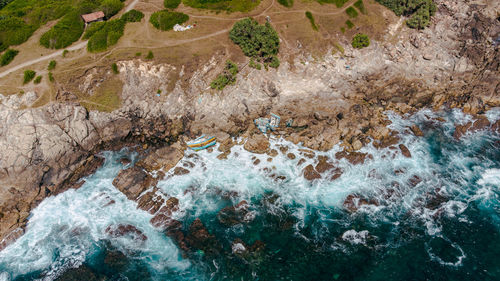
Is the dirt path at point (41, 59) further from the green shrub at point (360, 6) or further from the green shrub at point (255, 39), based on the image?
the green shrub at point (360, 6)

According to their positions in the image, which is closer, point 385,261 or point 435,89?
point 385,261

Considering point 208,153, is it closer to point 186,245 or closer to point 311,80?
point 186,245

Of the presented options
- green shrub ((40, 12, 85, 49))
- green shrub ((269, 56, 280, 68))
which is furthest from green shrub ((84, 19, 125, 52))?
green shrub ((269, 56, 280, 68))

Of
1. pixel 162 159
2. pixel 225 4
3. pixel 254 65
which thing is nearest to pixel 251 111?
pixel 254 65

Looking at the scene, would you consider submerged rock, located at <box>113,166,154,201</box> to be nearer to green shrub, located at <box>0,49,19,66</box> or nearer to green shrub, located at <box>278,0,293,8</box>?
green shrub, located at <box>0,49,19,66</box>

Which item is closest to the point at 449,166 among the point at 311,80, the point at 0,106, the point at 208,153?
the point at 311,80

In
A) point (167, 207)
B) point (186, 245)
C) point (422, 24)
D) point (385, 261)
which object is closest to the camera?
point (385, 261)
